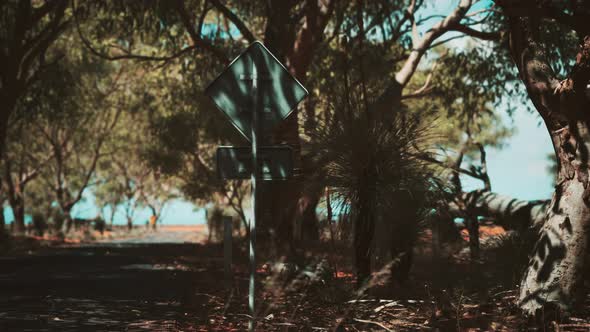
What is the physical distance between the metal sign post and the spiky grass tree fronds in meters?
1.21

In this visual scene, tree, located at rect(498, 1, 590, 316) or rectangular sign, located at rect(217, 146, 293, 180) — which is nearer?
rectangular sign, located at rect(217, 146, 293, 180)

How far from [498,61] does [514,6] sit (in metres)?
12.0

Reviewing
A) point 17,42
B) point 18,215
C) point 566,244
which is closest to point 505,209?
point 566,244

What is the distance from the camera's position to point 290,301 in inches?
369

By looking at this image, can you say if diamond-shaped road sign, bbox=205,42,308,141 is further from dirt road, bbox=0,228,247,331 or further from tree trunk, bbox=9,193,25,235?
tree trunk, bbox=9,193,25,235

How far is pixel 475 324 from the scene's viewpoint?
6.64 metres

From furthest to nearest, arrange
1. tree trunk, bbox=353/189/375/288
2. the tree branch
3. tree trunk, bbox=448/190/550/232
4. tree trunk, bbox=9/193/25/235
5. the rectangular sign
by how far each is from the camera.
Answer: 1. tree trunk, bbox=9/193/25/235
2. the tree branch
3. tree trunk, bbox=448/190/550/232
4. tree trunk, bbox=353/189/375/288
5. the rectangular sign

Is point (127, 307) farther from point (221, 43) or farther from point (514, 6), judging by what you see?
point (221, 43)

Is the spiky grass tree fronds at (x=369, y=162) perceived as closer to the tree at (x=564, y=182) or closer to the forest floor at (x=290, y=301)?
the forest floor at (x=290, y=301)

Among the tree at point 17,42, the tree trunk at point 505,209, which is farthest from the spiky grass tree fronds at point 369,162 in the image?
the tree at point 17,42

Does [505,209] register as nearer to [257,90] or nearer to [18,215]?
[257,90]

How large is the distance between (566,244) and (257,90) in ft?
11.0

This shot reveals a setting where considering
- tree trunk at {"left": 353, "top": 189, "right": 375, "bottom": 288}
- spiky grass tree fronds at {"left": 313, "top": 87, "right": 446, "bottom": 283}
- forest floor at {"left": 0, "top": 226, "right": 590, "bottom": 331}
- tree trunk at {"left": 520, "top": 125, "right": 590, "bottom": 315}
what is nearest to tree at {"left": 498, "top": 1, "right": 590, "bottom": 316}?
tree trunk at {"left": 520, "top": 125, "right": 590, "bottom": 315}

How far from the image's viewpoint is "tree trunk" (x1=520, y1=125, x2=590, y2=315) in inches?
267
